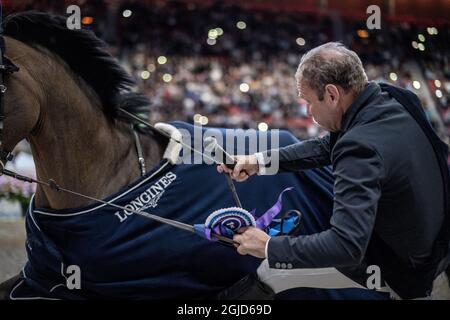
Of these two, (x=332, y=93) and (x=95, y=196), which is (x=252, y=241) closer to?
(x=332, y=93)

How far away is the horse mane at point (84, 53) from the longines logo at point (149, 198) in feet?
1.11

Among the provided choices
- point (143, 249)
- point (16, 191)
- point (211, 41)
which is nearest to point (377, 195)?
point (143, 249)

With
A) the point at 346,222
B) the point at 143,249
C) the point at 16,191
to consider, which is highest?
the point at 346,222

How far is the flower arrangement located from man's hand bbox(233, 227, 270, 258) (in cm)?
229

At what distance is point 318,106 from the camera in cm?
165

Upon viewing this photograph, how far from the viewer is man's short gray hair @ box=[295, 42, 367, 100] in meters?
1.58

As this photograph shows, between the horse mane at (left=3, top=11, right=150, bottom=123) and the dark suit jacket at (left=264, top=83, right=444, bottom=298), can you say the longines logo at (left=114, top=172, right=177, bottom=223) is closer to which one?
the horse mane at (left=3, top=11, right=150, bottom=123)

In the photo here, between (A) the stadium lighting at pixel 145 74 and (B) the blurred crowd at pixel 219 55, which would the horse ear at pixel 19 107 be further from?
(A) the stadium lighting at pixel 145 74

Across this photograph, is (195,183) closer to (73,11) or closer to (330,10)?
(73,11)

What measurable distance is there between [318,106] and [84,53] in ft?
3.44
